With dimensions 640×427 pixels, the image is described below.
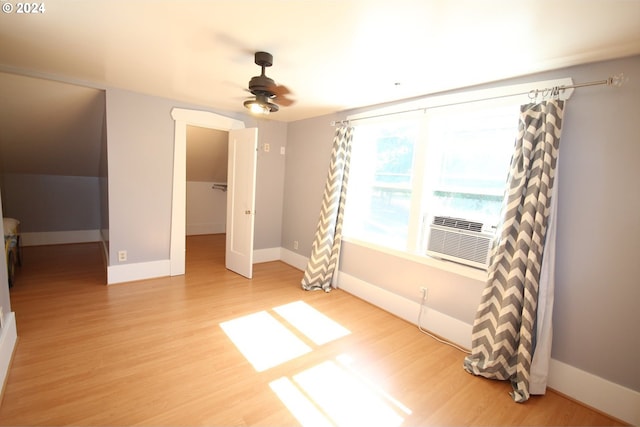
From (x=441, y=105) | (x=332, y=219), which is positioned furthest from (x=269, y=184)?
(x=441, y=105)

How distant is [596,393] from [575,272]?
0.77 m

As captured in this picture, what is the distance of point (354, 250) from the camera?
337 cm

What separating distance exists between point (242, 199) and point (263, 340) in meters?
1.91

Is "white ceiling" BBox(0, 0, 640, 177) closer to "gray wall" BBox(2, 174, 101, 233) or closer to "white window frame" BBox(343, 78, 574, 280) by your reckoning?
"white window frame" BBox(343, 78, 574, 280)

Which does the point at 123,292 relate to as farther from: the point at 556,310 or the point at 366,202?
the point at 556,310

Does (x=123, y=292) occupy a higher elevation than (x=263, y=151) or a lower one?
lower

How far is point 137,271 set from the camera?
338cm

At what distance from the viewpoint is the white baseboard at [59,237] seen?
4492mm

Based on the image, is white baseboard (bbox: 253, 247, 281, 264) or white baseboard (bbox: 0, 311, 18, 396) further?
white baseboard (bbox: 253, 247, 281, 264)

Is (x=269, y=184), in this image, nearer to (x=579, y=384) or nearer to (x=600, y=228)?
(x=600, y=228)

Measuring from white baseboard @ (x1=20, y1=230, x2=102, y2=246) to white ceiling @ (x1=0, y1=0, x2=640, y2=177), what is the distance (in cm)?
327

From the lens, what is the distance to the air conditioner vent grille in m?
2.34

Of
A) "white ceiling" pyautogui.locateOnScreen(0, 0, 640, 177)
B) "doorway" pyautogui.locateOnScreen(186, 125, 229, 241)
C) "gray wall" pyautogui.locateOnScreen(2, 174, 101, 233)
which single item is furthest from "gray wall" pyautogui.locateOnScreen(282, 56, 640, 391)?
"gray wall" pyautogui.locateOnScreen(2, 174, 101, 233)

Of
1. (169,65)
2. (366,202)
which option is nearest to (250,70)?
(169,65)
